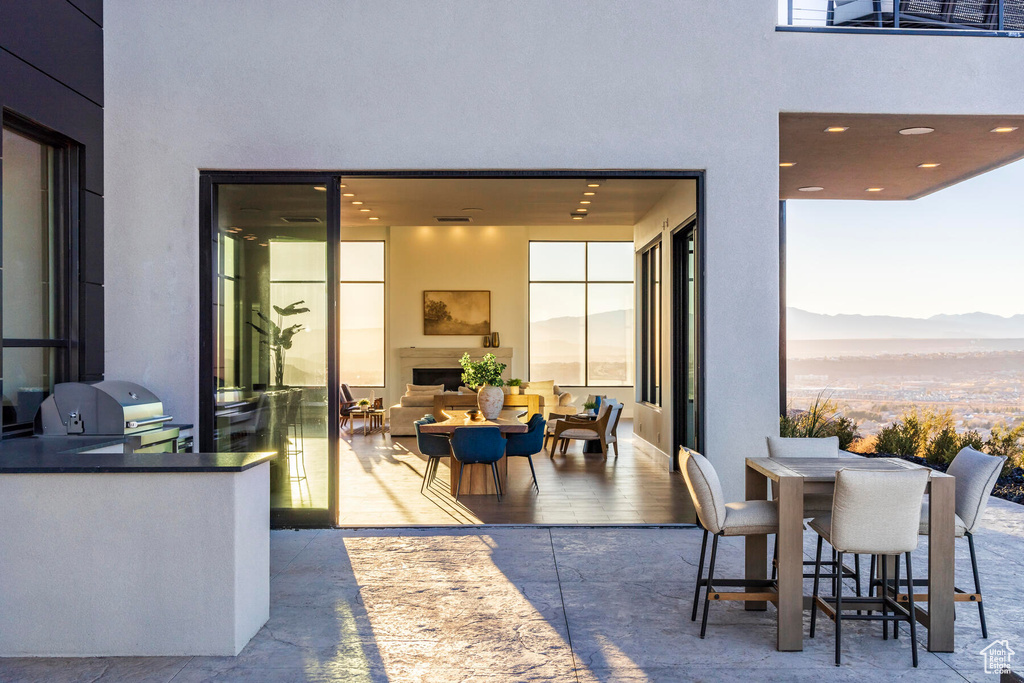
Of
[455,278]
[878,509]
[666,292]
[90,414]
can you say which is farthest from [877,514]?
[455,278]

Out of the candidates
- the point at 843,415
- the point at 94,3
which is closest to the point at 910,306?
the point at 843,415

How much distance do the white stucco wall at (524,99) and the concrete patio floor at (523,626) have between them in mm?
1762

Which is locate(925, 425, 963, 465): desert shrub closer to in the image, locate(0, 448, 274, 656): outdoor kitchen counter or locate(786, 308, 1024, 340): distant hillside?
locate(786, 308, 1024, 340): distant hillside

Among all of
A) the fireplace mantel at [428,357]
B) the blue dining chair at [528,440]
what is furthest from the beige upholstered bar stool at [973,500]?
the fireplace mantel at [428,357]

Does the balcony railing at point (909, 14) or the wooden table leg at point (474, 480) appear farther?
the wooden table leg at point (474, 480)

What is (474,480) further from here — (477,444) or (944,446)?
(944,446)

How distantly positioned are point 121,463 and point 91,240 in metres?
2.89

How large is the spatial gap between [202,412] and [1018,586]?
582 centimetres

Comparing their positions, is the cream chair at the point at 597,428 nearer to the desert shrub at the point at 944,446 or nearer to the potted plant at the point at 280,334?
the desert shrub at the point at 944,446

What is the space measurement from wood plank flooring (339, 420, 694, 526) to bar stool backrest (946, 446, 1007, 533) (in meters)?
2.67

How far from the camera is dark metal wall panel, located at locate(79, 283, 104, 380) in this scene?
5637mm

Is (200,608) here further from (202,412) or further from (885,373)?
(885,373)

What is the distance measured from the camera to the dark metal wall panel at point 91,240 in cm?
564

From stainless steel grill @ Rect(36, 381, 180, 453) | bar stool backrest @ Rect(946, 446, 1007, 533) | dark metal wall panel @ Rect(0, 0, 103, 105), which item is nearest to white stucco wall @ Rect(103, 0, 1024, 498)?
dark metal wall panel @ Rect(0, 0, 103, 105)
